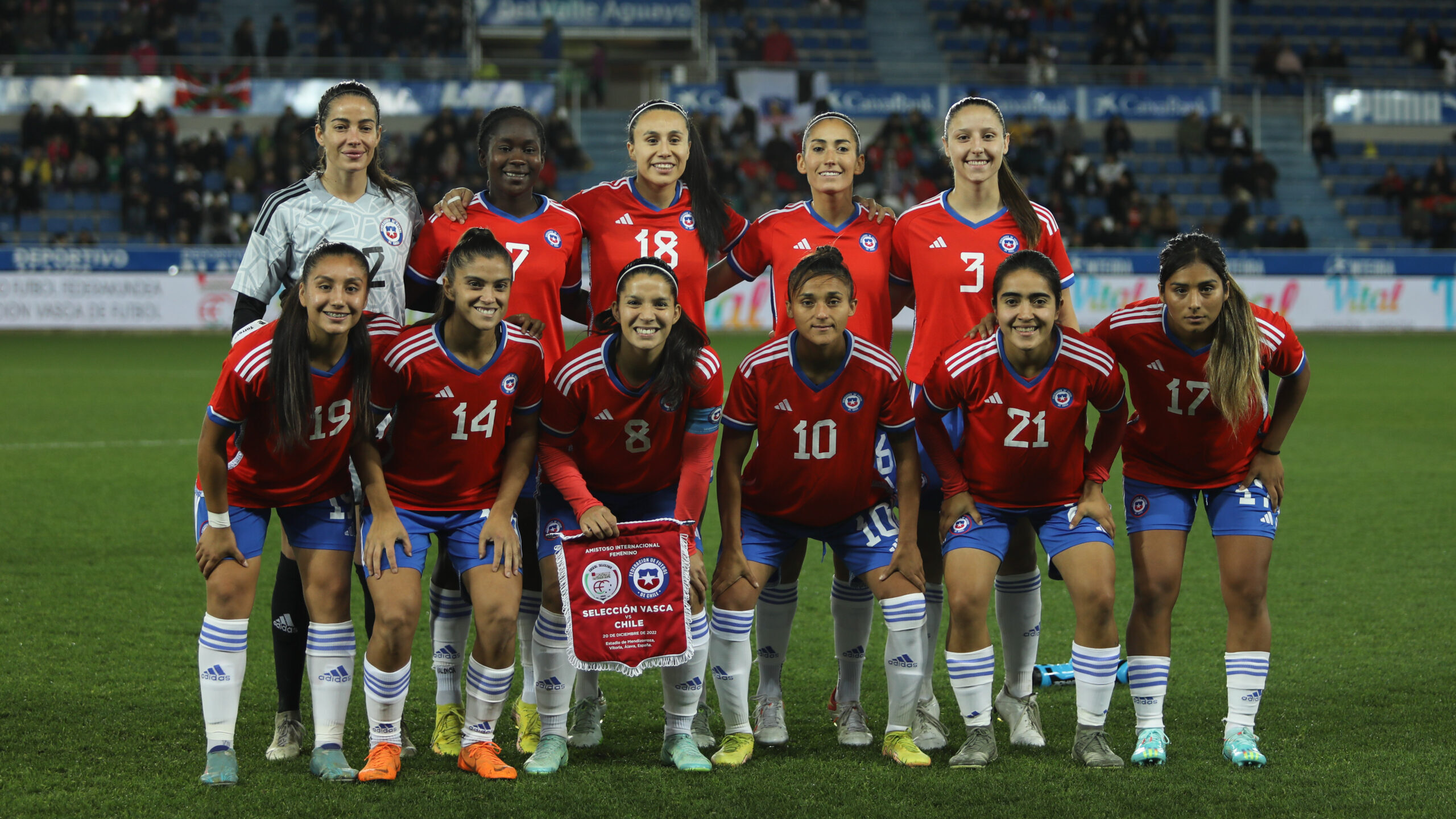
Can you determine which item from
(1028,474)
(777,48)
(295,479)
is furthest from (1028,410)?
(777,48)

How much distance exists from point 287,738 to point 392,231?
68.4 inches

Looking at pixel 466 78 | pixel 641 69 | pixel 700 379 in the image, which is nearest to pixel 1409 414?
pixel 700 379

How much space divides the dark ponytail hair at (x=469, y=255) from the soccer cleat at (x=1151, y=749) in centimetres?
251

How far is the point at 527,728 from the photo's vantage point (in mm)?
4461

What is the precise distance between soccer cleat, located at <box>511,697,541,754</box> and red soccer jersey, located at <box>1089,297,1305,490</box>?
2146mm

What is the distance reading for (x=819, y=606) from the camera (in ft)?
21.2

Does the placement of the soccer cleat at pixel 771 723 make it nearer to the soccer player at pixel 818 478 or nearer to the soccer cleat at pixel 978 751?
the soccer player at pixel 818 478

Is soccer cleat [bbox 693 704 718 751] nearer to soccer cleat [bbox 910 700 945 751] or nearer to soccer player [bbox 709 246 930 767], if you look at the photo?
soccer player [bbox 709 246 930 767]

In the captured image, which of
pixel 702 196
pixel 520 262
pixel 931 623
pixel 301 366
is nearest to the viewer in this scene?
pixel 301 366

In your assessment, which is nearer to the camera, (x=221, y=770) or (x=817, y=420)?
(x=221, y=770)

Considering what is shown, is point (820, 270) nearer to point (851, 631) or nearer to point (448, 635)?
point (851, 631)

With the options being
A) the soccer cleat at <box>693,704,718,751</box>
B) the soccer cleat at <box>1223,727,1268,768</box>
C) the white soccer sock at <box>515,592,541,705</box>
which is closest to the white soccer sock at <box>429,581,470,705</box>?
the white soccer sock at <box>515,592,541,705</box>

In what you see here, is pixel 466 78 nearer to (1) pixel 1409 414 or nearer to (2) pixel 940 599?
(1) pixel 1409 414

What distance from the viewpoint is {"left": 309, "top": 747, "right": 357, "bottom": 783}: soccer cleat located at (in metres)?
4.00
